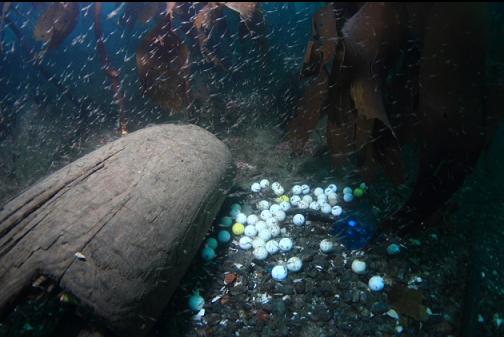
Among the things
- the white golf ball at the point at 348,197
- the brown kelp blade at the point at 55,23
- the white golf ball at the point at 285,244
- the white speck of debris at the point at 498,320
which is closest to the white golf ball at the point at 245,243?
the white golf ball at the point at 285,244

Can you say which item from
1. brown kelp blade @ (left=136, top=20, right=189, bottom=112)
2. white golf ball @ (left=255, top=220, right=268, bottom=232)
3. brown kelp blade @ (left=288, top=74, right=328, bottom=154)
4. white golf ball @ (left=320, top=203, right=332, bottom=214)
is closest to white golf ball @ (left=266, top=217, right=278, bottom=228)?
white golf ball @ (left=255, top=220, right=268, bottom=232)

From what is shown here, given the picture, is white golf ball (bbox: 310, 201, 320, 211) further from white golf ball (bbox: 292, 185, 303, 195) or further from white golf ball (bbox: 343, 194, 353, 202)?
white golf ball (bbox: 343, 194, 353, 202)

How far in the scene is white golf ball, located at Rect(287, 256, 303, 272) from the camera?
2.87 m

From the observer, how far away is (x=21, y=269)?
1804 mm

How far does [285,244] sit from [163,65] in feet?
10.8

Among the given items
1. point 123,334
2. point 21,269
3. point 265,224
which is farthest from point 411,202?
point 21,269

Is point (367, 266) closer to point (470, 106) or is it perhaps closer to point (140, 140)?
point (470, 106)

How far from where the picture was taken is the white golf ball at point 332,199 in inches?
144

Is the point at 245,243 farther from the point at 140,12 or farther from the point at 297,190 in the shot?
the point at 140,12

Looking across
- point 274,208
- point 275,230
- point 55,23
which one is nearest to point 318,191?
point 274,208

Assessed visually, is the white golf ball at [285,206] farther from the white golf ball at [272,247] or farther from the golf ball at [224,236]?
the golf ball at [224,236]

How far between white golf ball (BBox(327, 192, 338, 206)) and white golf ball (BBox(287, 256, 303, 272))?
1.06 m

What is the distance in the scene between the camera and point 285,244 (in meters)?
3.08

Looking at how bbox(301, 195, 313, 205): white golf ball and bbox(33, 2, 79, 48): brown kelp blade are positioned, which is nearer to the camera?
bbox(301, 195, 313, 205): white golf ball
